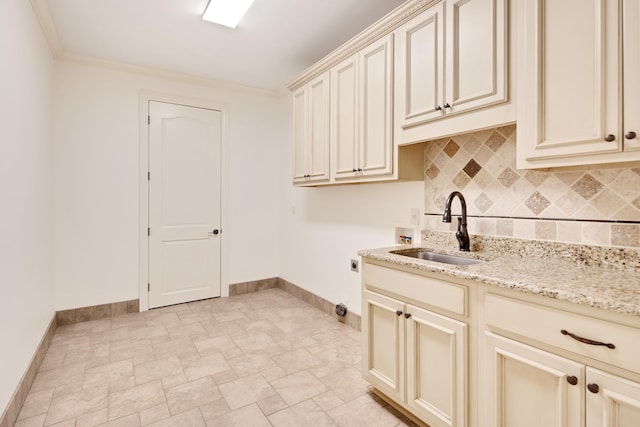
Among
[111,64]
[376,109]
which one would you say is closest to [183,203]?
[111,64]

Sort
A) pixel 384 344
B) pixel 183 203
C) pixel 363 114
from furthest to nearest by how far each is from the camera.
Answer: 1. pixel 183 203
2. pixel 363 114
3. pixel 384 344

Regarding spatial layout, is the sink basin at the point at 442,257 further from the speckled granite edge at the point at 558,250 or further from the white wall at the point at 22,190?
the white wall at the point at 22,190

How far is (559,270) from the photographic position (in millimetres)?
1444

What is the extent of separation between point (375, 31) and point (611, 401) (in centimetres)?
226

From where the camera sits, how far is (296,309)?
3.60 m

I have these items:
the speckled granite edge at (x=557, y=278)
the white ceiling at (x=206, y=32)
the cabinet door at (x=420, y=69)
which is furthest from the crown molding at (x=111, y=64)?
the speckled granite edge at (x=557, y=278)

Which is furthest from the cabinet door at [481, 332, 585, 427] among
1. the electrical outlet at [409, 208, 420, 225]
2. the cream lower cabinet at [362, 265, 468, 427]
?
the electrical outlet at [409, 208, 420, 225]

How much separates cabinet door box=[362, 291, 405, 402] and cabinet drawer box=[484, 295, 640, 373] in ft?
1.78

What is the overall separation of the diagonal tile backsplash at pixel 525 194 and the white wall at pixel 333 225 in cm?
27

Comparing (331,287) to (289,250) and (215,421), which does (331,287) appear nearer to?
(289,250)

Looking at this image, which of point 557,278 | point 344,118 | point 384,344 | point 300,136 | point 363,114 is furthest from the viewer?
point 300,136

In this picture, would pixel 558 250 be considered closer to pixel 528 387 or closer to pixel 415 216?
pixel 528 387

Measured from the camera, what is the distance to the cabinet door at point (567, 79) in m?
1.23

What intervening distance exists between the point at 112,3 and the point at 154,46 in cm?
65
